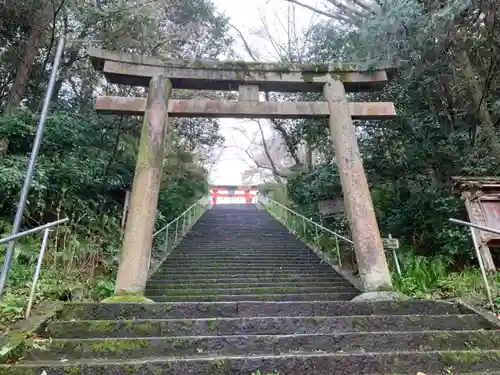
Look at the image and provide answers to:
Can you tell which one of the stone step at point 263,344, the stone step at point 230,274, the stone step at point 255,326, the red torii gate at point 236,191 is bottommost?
the stone step at point 263,344

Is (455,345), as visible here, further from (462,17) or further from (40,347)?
(462,17)

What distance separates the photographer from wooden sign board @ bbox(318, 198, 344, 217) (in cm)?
961

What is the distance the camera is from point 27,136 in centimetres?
734

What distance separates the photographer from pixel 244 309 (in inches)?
164

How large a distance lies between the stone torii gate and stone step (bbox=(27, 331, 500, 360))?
1.73 metres

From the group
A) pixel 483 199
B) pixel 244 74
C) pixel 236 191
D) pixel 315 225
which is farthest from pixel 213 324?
pixel 236 191

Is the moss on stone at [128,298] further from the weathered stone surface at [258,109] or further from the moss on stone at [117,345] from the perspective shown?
Answer: the weathered stone surface at [258,109]

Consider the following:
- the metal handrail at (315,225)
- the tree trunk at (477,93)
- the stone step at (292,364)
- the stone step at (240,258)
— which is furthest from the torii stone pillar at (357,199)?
the tree trunk at (477,93)

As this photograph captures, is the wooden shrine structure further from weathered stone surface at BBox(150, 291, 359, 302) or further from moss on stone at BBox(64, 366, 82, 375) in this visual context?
moss on stone at BBox(64, 366, 82, 375)

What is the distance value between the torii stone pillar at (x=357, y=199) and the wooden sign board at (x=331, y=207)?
11.9 ft

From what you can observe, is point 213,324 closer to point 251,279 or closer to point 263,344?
point 263,344

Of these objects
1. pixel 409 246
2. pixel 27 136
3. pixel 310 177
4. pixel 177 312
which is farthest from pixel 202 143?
pixel 177 312

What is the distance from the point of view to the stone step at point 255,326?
11.5ft

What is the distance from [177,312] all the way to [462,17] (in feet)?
25.0
